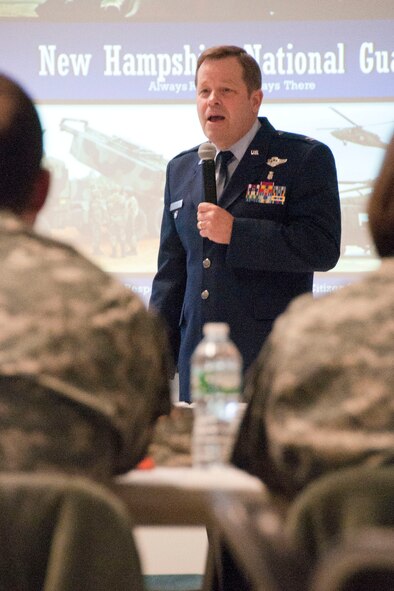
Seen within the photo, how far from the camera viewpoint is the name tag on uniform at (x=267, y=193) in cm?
356

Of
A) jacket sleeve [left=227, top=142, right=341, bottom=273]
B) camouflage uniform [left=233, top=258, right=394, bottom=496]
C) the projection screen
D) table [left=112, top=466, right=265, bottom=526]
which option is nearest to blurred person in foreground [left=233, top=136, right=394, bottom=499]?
camouflage uniform [left=233, top=258, right=394, bottom=496]

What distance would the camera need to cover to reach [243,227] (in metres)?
3.42

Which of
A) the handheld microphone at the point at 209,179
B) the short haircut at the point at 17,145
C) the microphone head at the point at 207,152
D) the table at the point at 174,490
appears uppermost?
the short haircut at the point at 17,145

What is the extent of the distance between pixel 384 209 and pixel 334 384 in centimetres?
31

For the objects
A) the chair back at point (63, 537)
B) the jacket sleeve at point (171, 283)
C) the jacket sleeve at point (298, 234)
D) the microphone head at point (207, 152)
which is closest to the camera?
the chair back at point (63, 537)

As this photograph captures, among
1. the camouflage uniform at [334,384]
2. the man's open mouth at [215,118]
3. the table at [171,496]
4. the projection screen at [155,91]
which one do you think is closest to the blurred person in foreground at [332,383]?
the camouflage uniform at [334,384]

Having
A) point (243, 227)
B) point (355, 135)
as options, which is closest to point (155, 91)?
point (355, 135)

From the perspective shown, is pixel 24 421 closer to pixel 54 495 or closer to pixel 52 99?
pixel 54 495

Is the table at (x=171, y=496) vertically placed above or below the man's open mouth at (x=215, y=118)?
below

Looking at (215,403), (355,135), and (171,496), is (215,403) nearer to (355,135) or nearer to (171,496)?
(171,496)

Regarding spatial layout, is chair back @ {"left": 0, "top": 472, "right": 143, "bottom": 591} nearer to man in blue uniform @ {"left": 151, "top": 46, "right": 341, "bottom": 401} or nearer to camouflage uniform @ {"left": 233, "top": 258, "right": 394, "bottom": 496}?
camouflage uniform @ {"left": 233, "top": 258, "right": 394, "bottom": 496}

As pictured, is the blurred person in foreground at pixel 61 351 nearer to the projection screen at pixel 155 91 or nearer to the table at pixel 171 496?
the table at pixel 171 496

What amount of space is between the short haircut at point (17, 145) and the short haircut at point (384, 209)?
1.75ft

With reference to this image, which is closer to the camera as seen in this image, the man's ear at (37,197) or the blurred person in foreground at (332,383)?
the blurred person in foreground at (332,383)
